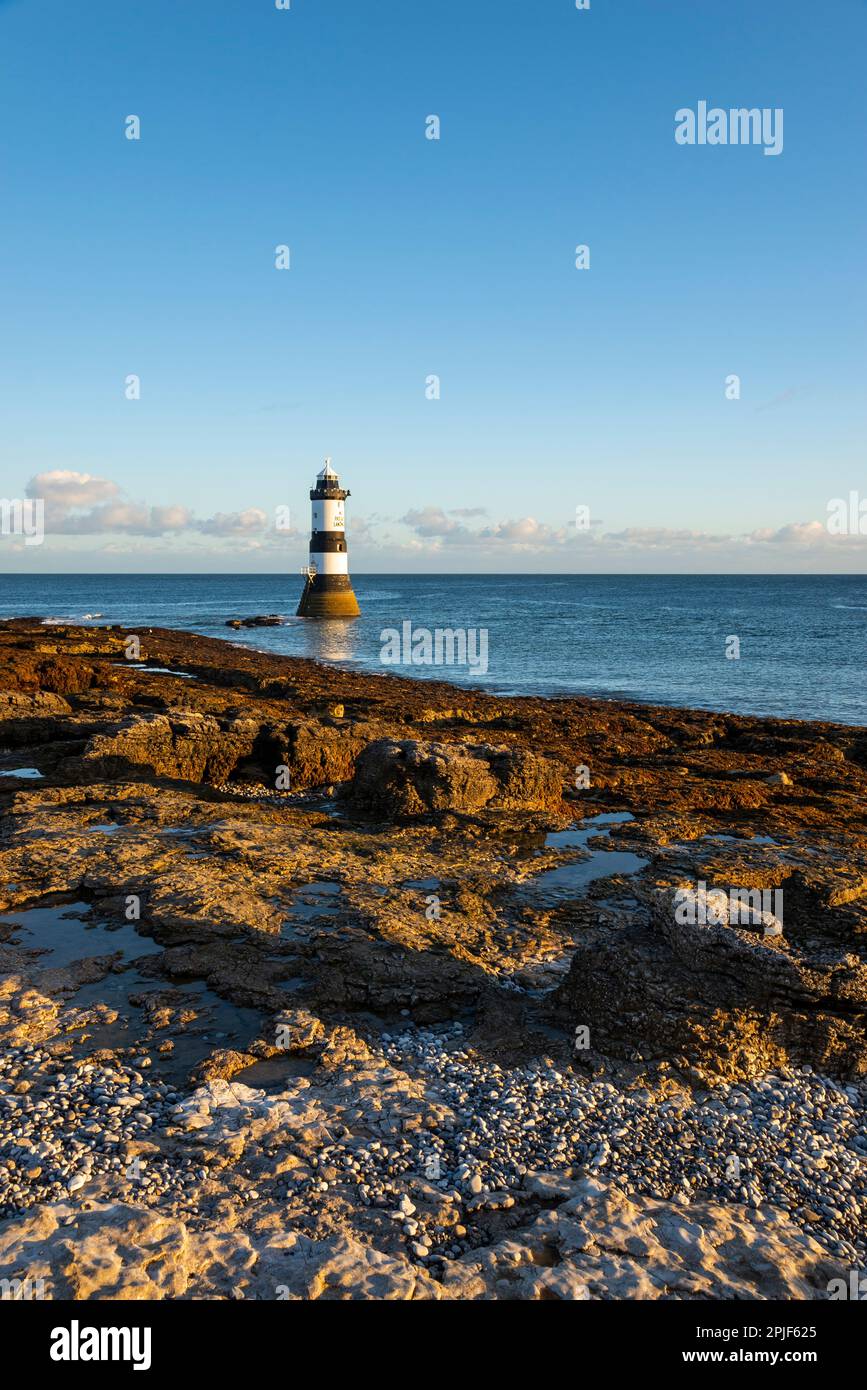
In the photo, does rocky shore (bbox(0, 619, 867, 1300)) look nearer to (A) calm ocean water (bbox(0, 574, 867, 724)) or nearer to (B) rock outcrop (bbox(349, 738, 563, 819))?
(B) rock outcrop (bbox(349, 738, 563, 819))

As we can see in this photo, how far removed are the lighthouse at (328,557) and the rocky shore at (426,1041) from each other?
61.6 metres

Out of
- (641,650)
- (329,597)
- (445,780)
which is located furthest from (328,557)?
(445,780)

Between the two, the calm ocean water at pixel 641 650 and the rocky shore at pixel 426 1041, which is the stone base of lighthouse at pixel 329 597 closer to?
the calm ocean water at pixel 641 650

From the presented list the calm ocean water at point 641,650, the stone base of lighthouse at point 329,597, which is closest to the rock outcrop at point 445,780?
the calm ocean water at point 641,650

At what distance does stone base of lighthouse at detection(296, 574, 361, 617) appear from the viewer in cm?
8219

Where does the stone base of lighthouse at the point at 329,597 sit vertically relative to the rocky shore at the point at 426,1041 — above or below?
above

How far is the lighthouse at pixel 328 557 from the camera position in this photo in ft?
250

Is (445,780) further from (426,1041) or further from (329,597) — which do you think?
(329,597)

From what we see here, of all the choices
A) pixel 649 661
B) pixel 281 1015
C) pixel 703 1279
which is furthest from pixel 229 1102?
pixel 649 661

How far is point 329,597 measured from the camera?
82562mm

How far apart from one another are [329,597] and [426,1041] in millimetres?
75548
